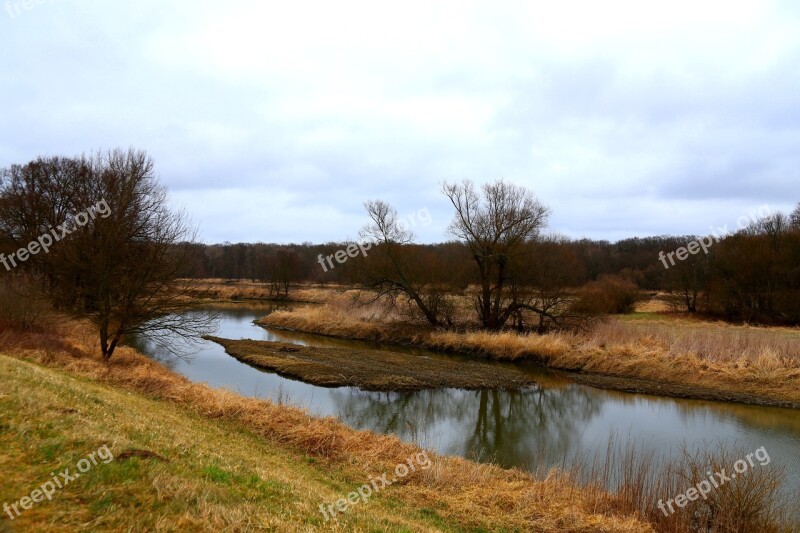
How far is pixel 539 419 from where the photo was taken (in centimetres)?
1634

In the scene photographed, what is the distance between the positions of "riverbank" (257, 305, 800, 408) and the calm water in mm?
1537

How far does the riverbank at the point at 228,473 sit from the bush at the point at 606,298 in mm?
21411

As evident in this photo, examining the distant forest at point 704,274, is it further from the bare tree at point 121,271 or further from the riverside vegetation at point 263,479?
the riverside vegetation at point 263,479

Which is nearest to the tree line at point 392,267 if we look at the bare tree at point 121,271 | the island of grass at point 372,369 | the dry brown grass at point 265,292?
the bare tree at point 121,271

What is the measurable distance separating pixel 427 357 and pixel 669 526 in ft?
64.3

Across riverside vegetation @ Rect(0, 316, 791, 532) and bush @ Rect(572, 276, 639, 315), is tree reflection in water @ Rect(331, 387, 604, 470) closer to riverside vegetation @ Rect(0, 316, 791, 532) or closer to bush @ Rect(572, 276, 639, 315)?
riverside vegetation @ Rect(0, 316, 791, 532)

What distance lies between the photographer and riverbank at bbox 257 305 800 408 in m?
18.9

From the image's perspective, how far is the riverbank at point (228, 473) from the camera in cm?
437

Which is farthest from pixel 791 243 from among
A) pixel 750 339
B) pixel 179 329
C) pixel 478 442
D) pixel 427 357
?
pixel 179 329

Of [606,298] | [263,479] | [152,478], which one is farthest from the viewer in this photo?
[606,298]

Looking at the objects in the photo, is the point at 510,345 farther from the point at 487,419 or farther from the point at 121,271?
the point at 121,271

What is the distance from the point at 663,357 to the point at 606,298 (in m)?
10.7

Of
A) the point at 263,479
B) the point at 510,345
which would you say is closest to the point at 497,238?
the point at 510,345

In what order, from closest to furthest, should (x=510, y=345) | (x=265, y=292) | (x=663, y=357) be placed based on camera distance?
(x=663, y=357), (x=510, y=345), (x=265, y=292)
